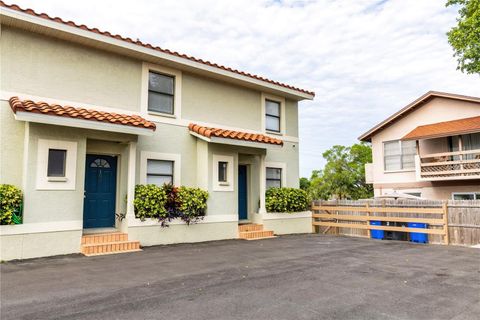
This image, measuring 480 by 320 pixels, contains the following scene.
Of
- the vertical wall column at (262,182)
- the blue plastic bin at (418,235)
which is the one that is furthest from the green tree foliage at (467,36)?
the vertical wall column at (262,182)

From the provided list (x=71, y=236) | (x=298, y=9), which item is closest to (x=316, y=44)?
(x=298, y=9)

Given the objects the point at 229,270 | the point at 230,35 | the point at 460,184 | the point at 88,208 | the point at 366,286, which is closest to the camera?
the point at 366,286

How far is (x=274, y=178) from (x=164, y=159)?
541 centimetres

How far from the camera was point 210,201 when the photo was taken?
11.6 m

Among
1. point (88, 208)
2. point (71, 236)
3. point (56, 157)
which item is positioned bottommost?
point (71, 236)

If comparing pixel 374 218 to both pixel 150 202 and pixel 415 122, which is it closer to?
pixel 150 202

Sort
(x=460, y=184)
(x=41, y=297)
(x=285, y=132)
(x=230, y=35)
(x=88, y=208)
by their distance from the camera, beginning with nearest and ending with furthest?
1. (x=41, y=297)
2. (x=88, y=208)
3. (x=230, y=35)
4. (x=285, y=132)
5. (x=460, y=184)

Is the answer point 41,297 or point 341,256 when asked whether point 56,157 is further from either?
point 341,256

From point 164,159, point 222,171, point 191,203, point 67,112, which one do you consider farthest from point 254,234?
point 67,112

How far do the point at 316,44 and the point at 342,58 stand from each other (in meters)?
3.60

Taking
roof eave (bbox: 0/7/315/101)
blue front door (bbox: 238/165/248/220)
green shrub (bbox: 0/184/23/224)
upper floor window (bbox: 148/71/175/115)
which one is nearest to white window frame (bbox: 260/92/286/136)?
roof eave (bbox: 0/7/315/101)

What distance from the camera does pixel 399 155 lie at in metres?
20.6

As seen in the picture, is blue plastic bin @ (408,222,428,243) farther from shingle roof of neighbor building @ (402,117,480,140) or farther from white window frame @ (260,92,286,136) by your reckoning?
shingle roof of neighbor building @ (402,117,480,140)

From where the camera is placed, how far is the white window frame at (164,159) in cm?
1068
